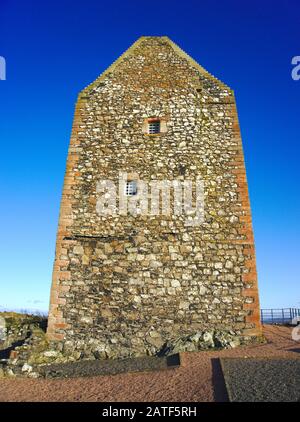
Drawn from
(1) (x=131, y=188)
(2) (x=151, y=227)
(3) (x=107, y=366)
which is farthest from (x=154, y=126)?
(3) (x=107, y=366)

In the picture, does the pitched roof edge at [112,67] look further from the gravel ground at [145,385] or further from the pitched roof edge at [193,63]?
the gravel ground at [145,385]

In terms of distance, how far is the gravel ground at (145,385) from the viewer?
6336 millimetres

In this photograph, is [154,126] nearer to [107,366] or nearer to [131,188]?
[131,188]

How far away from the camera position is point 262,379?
6.67 metres

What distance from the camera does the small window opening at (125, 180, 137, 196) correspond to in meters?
12.0

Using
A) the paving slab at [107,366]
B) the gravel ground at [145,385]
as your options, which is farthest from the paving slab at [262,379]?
the paving slab at [107,366]

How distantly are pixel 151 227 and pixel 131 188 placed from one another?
157 cm

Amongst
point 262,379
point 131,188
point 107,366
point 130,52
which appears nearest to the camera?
point 262,379

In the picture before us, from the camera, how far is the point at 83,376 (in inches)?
321

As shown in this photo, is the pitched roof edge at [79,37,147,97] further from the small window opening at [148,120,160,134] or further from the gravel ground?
the gravel ground

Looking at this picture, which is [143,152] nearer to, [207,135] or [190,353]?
[207,135]

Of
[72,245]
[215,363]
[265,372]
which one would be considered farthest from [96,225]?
[265,372]

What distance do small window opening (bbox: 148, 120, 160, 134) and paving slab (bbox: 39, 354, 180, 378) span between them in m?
7.62

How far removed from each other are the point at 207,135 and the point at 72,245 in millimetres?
6033
